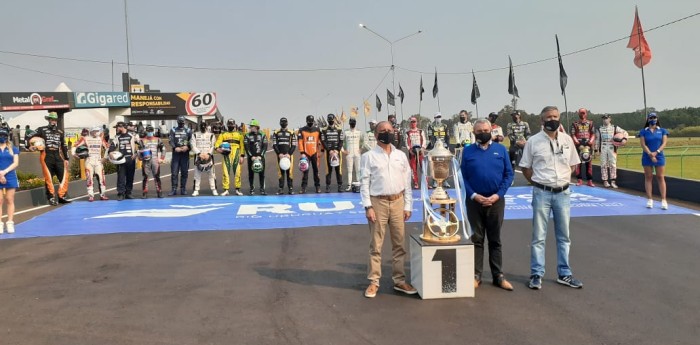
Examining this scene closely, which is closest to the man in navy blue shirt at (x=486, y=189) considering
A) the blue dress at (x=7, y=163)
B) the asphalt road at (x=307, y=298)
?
the asphalt road at (x=307, y=298)

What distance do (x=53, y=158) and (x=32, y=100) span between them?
41.2 m

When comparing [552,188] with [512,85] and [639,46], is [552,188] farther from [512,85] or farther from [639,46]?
[512,85]

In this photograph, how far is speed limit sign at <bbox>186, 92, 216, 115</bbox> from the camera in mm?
54719

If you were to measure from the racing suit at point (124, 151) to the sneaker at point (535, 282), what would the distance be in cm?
1133

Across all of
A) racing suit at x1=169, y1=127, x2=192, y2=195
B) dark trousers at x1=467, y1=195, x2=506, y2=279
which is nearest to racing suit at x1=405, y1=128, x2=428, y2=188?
racing suit at x1=169, y1=127, x2=192, y2=195

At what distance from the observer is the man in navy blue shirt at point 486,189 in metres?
5.78

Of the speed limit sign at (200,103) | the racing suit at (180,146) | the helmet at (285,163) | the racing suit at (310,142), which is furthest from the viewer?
the speed limit sign at (200,103)

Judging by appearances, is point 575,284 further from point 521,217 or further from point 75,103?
point 75,103

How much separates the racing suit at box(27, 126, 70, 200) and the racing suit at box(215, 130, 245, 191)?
4000mm

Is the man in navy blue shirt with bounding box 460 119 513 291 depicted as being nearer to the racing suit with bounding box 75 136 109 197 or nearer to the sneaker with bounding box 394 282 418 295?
the sneaker with bounding box 394 282 418 295

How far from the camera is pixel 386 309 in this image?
5.18m

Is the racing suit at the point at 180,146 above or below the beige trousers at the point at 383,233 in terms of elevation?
above

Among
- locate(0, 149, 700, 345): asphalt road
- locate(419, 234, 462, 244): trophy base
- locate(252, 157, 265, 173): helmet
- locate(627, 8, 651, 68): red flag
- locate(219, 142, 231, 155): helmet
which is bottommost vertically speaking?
locate(0, 149, 700, 345): asphalt road

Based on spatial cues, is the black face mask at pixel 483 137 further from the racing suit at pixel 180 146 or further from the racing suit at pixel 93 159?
the racing suit at pixel 93 159
